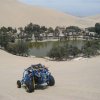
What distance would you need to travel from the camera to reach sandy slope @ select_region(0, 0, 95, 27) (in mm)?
158688

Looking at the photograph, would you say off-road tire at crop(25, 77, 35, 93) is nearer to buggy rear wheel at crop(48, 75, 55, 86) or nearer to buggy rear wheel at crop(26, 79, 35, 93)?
buggy rear wheel at crop(26, 79, 35, 93)

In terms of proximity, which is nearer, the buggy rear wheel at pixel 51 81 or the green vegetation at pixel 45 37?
the buggy rear wheel at pixel 51 81

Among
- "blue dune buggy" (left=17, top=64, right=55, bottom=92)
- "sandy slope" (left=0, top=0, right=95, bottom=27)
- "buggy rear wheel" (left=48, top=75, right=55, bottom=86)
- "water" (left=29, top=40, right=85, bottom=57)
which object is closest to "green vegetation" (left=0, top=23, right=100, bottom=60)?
"water" (left=29, top=40, right=85, bottom=57)

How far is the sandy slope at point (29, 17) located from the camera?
521ft

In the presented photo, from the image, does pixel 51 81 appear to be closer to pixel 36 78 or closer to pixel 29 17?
pixel 36 78

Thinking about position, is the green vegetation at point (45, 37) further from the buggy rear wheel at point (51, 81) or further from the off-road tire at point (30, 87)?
the off-road tire at point (30, 87)

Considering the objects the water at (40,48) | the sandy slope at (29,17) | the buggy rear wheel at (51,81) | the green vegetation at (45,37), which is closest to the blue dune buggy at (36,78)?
the buggy rear wheel at (51,81)

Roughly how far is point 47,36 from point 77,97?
103m

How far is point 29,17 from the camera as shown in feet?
546

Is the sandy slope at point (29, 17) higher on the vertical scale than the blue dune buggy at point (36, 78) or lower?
higher

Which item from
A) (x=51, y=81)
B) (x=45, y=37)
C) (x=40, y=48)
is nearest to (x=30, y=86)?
(x=51, y=81)

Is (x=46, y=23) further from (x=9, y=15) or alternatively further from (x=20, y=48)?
(x=20, y=48)

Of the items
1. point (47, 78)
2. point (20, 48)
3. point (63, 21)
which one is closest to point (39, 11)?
point (63, 21)

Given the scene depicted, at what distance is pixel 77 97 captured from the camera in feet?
34.1
